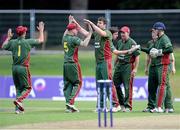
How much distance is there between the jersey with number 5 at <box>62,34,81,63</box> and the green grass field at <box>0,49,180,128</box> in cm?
137

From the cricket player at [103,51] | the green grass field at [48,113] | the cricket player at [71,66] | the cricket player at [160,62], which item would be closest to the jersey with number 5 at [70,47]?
the cricket player at [71,66]

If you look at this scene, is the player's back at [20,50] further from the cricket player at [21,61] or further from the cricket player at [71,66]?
the cricket player at [71,66]

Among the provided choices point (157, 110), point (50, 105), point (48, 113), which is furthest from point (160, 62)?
point (50, 105)

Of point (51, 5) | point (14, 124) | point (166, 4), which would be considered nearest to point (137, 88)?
point (14, 124)

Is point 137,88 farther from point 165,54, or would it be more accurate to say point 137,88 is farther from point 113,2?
point 113,2

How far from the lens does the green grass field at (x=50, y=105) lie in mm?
21094

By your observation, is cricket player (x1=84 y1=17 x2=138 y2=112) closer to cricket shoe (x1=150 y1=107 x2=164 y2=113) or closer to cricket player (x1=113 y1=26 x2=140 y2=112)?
cricket player (x1=113 y1=26 x2=140 y2=112)

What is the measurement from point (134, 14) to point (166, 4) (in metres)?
10.6

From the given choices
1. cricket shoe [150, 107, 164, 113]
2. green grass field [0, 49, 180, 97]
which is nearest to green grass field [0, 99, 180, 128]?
cricket shoe [150, 107, 164, 113]

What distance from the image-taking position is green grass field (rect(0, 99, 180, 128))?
20805mm

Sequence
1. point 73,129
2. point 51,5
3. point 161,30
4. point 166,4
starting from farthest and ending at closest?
point 51,5 < point 166,4 < point 161,30 < point 73,129

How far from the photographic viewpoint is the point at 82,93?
30.4 meters

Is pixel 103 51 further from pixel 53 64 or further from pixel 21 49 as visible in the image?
pixel 53 64

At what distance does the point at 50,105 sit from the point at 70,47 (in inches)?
165
